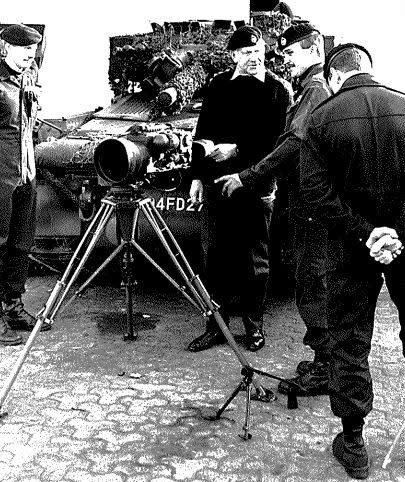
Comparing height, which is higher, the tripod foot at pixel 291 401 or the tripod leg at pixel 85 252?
the tripod leg at pixel 85 252

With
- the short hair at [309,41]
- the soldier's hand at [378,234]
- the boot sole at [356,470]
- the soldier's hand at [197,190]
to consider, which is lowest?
the boot sole at [356,470]

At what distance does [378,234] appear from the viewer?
3146mm

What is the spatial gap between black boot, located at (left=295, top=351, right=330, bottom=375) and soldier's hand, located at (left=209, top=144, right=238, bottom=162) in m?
1.42

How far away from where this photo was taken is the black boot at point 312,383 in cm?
428

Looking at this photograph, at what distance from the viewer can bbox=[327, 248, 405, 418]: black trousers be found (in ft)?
10.9

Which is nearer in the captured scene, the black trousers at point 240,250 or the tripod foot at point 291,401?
the tripod foot at point 291,401

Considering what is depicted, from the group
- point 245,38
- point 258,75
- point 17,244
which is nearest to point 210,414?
point 17,244

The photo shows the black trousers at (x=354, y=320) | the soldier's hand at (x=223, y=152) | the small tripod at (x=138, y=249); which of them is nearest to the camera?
the black trousers at (x=354, y=320)

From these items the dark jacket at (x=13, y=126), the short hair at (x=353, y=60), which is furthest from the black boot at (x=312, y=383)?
the dark jacket at (x=13, y=126)

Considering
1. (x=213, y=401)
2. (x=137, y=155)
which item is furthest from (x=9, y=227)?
(x=213, y=401)

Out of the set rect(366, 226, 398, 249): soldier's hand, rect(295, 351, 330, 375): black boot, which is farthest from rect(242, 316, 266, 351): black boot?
rect(366, 226, 398, 249): soldier's hand

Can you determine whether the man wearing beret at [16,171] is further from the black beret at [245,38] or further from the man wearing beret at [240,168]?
the black beret at [245,38]

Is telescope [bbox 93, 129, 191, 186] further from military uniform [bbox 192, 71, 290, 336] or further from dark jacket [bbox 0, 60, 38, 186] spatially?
dark jacket [bbox 0, 60, 38, 186]

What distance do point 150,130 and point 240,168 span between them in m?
0.88
